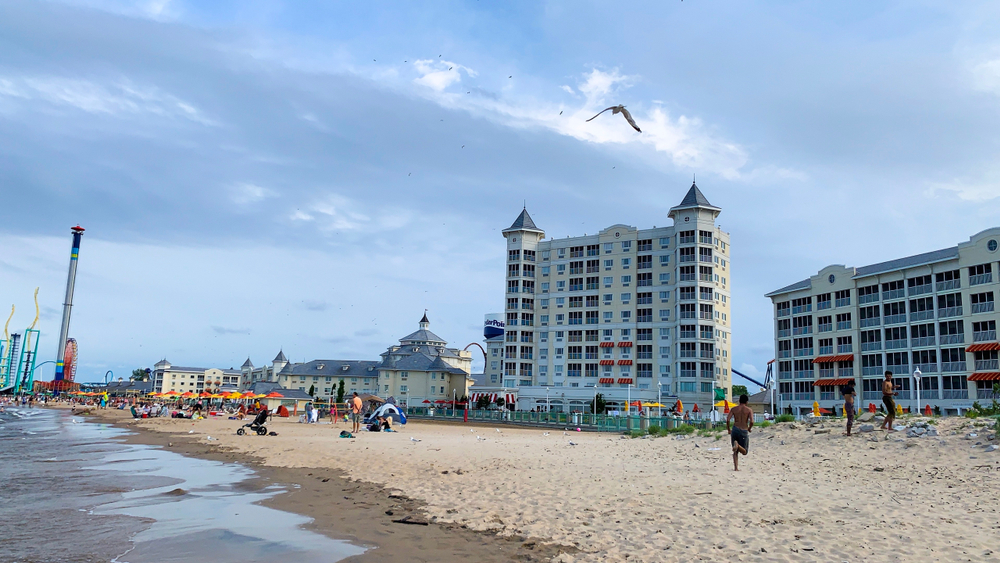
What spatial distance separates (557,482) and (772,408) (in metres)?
62.2

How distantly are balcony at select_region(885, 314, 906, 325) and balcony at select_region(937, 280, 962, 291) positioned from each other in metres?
4.25

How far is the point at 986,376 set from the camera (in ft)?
174

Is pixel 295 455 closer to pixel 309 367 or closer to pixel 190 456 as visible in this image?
pixel 190 456

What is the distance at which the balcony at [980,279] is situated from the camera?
54.7 meters

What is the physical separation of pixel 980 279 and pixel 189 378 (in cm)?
18670

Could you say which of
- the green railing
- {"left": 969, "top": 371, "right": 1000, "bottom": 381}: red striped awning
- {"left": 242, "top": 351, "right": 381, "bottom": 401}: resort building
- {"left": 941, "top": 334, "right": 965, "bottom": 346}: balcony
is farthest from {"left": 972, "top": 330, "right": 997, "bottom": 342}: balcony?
{"left": 242, "top": 351, "right": 381, "bottom": 401}: resort building

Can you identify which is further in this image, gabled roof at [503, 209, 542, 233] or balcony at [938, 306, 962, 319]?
gabled roof at [503, 209, 542, 233]

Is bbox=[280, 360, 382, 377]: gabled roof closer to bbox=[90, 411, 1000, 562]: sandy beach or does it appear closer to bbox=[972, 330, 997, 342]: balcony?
bbox=[972, 330, 997, 342]: balcony

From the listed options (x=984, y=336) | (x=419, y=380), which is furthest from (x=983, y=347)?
(x=419, y=380)

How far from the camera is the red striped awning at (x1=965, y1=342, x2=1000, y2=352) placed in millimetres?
52719

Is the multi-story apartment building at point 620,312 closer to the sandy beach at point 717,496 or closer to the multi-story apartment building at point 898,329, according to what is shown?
the multi-story apartment building at point 898,329

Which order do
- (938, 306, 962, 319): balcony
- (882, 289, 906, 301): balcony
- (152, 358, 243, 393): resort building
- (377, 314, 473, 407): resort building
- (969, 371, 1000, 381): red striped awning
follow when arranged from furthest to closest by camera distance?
1. (152, 358, 243, 393): resort building
2. (377, 314, 473, 407): resort building
3. (882, 289, 906, 301): balcony
4. (938, 306, 962, 319): balcony
5. (969, 371, 1000, 381): red striped awning

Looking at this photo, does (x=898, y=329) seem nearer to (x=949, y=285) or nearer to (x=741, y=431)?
(x=949, y=285)

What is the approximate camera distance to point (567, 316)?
90.1 metres
